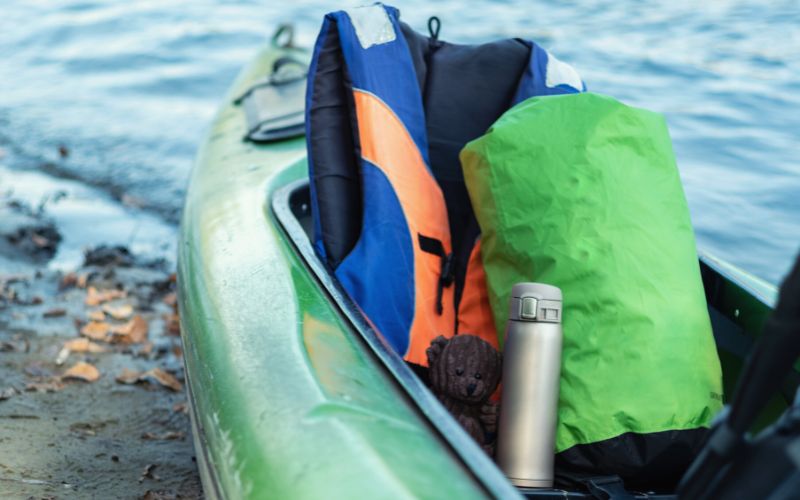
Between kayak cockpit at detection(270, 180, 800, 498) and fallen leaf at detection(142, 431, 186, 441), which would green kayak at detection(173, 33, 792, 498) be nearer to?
kayak cockpit at detection(270, 180, 800, 498)

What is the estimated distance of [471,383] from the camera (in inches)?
71.2

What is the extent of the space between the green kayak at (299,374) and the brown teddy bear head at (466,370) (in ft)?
0.77

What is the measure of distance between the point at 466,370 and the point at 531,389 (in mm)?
179

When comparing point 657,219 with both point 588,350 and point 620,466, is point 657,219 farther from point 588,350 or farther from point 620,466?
point 620,466

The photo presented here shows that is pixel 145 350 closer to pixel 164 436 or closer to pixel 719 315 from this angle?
pixel 164 436

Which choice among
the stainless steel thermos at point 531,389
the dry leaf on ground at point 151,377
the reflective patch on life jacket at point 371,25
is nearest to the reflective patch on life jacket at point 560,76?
the reflective patch on life jacket at point 371,25

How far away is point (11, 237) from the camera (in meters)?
4.22

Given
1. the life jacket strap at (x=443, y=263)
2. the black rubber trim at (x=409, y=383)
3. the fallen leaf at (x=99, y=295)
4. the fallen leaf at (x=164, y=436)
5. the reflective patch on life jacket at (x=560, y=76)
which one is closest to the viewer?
the black rubber trim at (x=409, y=383)

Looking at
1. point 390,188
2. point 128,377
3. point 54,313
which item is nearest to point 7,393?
point 128,377

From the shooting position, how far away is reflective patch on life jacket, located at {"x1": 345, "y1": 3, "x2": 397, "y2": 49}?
2273mm

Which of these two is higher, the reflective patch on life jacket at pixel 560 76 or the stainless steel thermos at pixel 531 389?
the reflective patch on life jacket at pixel 560 76

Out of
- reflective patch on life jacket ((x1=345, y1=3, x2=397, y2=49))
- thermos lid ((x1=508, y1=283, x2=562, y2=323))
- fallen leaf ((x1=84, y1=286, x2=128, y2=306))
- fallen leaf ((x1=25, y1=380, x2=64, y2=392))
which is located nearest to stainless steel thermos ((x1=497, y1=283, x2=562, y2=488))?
thermos lid ((x1=508, y1=283, x2=562, y2=323))

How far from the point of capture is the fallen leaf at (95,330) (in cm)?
336

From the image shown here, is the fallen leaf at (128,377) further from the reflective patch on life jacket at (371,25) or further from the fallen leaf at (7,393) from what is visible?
Result: the reflective patch on life jacket at (371,25)
